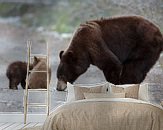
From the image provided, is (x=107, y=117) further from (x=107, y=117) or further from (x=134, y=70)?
(x=134, y=70)

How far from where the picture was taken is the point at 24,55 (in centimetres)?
564

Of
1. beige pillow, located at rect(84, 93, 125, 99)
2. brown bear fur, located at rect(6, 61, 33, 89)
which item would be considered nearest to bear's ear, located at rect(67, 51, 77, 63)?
brown bear fur, located at rect(6, 61, 33, 89)

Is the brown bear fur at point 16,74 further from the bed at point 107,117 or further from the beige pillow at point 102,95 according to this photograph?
the bed at point 107,117

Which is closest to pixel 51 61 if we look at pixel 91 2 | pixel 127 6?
pixel 91 2

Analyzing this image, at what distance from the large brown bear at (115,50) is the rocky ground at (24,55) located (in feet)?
0.42

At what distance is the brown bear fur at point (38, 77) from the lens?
220 inches

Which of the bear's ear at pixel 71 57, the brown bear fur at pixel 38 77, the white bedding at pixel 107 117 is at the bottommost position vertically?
the white bedding at pixel 107 117

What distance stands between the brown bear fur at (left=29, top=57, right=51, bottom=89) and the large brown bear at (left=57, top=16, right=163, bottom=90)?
0.25 metres

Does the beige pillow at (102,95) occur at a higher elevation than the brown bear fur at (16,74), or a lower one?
lower

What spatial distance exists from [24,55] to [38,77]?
434 mm

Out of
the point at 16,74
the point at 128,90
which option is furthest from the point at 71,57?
the point at 128,90

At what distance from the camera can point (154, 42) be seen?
5488 mm

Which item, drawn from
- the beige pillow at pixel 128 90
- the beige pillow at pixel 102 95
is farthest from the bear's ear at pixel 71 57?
the beige pillow at pixel 102 95

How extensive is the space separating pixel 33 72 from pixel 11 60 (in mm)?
442
